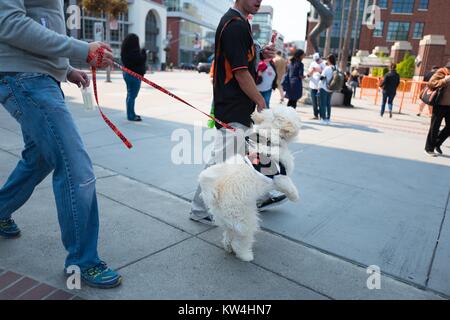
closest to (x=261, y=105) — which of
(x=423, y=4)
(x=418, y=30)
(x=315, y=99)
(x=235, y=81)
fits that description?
(x=235, y=81)

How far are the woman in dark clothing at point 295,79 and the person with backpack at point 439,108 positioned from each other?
330cm

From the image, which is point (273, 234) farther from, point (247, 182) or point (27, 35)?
point (27, 35)

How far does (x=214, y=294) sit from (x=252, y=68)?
189 cm

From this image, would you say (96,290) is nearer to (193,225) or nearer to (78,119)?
(193,225)

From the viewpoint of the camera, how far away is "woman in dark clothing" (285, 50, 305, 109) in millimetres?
9383

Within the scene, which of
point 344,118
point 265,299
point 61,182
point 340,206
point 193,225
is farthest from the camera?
point 344,118

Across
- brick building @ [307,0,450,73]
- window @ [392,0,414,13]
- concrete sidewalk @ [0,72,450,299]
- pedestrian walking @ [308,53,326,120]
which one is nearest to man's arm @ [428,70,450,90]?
concrete sidewalk @ [0,72,450,299]

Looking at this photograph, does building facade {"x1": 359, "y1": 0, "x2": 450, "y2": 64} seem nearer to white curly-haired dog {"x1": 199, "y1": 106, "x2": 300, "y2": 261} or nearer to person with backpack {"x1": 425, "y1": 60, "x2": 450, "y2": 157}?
person with backpack {"x1": 425, "y1": 60, "x2": 450, "y2": 157}

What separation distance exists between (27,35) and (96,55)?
37 cm

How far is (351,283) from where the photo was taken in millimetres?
2645

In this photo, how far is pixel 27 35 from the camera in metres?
1.98

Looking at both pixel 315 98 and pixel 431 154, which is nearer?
pixel 431 154

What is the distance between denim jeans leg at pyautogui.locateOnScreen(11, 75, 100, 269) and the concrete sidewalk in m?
0.44
